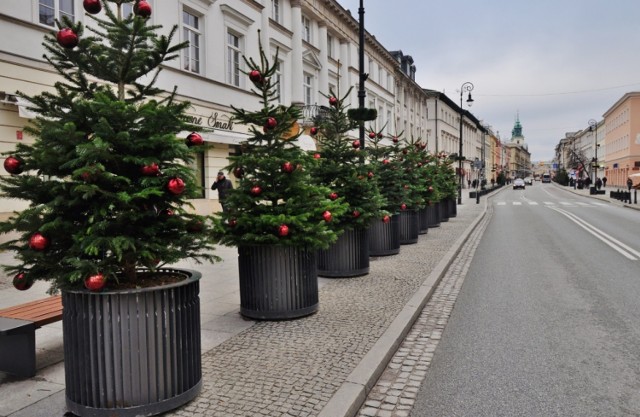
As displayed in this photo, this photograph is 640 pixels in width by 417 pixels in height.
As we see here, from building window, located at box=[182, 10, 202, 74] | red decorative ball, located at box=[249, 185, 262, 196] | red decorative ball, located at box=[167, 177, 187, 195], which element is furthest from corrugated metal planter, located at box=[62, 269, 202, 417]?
building window, located at box=[182, 10, 202, 74]

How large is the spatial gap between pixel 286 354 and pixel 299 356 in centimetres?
14

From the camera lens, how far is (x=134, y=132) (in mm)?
3711

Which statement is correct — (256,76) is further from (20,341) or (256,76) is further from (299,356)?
(20,341)

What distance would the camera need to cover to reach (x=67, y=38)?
11.5 ft

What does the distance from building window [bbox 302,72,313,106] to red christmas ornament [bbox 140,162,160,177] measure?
88.4ft

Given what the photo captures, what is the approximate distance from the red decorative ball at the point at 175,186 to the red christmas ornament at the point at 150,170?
13 centimetres

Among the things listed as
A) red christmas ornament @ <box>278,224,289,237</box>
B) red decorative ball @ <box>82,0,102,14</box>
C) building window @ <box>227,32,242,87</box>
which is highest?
building window @ <box>227,32,242,87</box>

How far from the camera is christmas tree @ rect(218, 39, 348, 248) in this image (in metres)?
6.04

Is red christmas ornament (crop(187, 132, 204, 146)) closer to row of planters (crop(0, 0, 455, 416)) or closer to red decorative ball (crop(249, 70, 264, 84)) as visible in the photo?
row of planters (crop(0, 0, 455, 416))

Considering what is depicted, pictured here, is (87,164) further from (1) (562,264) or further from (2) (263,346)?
(1) (562,264)

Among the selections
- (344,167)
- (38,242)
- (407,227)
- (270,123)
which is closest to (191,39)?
(407,227)

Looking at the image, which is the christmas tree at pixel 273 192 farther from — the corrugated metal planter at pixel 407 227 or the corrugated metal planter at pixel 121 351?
the corrugated metal planter at pixel 407 227

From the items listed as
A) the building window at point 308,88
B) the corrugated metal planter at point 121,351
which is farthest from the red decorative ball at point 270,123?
the building window at point 308,88

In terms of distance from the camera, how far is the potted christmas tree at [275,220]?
6.05 metres
